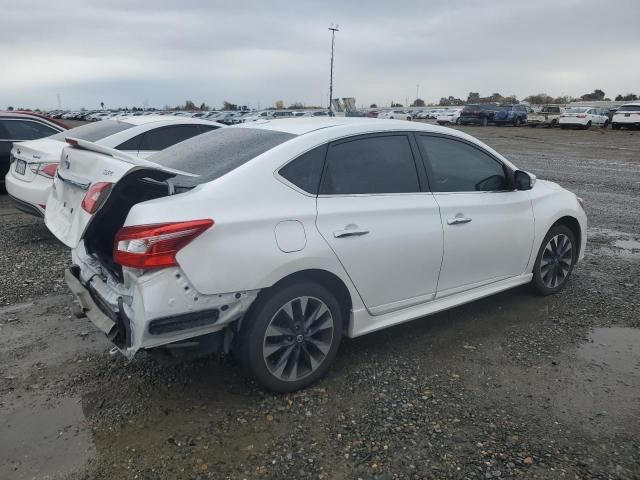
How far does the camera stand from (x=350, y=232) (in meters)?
3.44

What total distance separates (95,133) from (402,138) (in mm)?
5144

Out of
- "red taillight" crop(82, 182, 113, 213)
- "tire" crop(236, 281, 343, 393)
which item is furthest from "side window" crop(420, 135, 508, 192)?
"red taillight" crop(82, 182, 113, 213)

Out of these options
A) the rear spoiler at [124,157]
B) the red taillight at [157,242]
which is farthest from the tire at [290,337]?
the rear spoiler at [124,157]

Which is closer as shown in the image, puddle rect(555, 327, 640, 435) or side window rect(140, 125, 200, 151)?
puddle rect(555, 327, 640, 435)

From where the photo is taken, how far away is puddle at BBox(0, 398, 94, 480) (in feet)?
9.00

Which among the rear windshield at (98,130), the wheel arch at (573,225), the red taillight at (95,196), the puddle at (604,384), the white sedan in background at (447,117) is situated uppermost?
the red taillight at (95,196)

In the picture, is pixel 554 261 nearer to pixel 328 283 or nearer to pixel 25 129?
pixel 328 283

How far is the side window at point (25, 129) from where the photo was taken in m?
9.77

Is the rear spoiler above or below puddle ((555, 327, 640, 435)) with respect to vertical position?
above

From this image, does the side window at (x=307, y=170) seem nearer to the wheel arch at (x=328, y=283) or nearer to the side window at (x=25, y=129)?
the wheel arch at (x=328, y=283)

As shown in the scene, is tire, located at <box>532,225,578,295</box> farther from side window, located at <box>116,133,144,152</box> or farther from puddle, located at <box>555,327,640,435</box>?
side window, located at <box>116,133,144,152</box>

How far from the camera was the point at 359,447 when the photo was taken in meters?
2.93

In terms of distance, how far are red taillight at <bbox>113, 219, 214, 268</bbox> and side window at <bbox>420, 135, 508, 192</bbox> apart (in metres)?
1.96

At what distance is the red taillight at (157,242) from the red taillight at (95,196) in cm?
33
